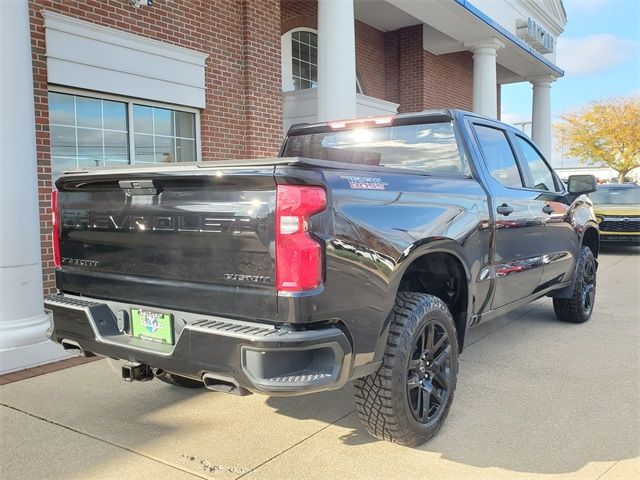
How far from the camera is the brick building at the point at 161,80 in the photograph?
15.5ft

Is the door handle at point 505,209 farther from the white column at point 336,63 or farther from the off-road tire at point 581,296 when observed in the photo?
the white column at point 336,63

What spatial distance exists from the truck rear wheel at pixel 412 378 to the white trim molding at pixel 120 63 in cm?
449

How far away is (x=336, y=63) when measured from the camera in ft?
25.4

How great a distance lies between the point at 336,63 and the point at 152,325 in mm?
5611

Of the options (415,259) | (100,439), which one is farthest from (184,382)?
(415,259)

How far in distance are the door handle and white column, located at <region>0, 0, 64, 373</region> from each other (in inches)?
142

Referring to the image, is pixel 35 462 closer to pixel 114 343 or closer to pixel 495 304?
pixel 114 343

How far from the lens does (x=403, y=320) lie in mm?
3088

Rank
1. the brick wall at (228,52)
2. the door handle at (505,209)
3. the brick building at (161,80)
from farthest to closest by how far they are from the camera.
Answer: the brick wall at (228,52)
the brick building at (161,80)
the door handle at (505,209)

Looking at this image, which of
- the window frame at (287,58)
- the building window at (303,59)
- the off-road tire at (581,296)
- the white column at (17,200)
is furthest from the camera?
the building window at (303,59)

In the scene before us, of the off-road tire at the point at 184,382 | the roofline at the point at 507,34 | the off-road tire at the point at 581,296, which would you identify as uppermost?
the roofline at the point at 507,34

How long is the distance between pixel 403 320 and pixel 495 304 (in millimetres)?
1411

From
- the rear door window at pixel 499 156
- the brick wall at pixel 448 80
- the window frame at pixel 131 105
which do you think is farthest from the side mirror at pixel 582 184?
the brick wall at pixel 448 80

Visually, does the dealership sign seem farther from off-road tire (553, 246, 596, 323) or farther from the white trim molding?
off-road tire (553, 246, 596, 323)
